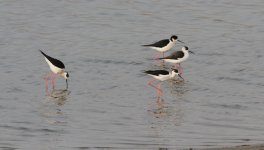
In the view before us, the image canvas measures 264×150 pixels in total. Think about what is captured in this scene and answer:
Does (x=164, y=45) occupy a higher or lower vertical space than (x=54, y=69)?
higher

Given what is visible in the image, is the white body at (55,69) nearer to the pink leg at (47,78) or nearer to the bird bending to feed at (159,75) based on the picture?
the pink leg at (47,78)

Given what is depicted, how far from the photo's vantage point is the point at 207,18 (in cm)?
3272

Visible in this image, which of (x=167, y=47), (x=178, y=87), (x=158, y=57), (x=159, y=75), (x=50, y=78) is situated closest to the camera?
(x=159, y=75)

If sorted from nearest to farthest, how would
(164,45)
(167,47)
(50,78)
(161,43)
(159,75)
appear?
(159,75) < (50,78) < (161,43) < (164,45) < (167,47)

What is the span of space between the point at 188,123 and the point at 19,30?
1460cm

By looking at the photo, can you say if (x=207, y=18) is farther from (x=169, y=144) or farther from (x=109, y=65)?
(x=169, y=144)

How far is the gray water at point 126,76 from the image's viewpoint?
15.8m

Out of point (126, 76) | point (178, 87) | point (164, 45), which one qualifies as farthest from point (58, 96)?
point (164, 45)

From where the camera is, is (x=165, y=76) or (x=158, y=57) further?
(x=158, y=57)

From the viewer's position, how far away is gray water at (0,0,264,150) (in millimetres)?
15758

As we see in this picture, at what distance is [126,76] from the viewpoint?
2292 cm

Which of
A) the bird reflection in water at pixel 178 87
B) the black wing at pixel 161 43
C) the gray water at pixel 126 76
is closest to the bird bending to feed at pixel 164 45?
the black wing at pixel 161 43

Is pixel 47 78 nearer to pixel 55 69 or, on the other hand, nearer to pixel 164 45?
pixel 55 69

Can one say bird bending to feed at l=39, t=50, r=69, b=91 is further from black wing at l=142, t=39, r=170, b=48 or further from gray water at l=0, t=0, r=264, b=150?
black wing at l=142, t=39, r=170, b=48
